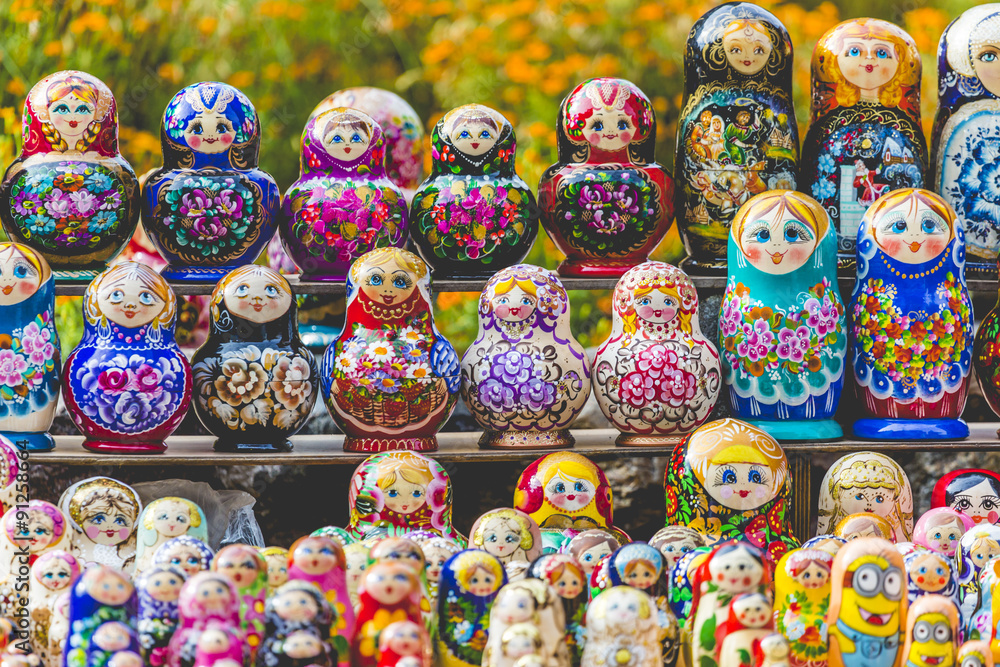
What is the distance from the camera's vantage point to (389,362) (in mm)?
2838

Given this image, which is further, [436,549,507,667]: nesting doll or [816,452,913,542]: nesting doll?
[816,452,913,542]: nesting doll

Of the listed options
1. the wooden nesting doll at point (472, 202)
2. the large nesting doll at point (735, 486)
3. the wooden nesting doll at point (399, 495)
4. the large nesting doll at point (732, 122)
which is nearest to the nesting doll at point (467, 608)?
the wooden nesting doll at point (399, 495)

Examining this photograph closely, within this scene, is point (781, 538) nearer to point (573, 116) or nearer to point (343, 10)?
point (573, 116)

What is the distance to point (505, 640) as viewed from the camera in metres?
2.01

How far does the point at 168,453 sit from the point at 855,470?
1.67 meters

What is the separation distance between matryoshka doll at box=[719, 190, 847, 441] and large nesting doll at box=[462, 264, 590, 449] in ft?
1.44

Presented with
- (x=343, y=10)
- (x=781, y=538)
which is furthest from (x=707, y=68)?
(x=343, y=10)

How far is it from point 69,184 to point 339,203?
687 mm

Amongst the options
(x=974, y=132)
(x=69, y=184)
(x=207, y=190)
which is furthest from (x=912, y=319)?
(x=69, y=184)

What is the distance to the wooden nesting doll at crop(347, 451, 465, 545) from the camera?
103 inches

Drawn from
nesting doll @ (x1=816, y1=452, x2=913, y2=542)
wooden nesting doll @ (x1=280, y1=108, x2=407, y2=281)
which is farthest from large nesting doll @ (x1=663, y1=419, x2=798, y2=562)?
wooden nesting doll @ (x1=280, y1=108, x2=407, y2=281)

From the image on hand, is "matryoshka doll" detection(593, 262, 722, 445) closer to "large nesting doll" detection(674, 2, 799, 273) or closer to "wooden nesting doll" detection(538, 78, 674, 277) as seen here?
"wooden nesting doll" detection(538, 78, 674, 277)

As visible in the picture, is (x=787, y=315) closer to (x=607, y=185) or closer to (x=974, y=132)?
(x=607, y=185)

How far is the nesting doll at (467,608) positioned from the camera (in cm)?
217
